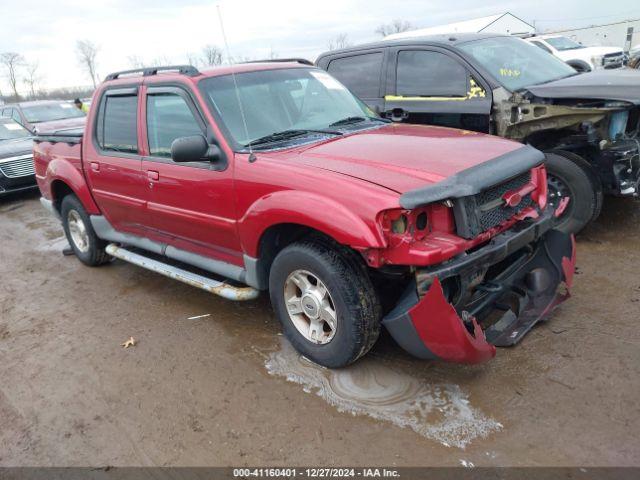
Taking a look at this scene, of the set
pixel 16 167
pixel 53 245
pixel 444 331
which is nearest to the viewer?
pixel 444 331

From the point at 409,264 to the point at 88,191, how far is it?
3.74 metres

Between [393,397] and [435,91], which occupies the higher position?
[435,91]

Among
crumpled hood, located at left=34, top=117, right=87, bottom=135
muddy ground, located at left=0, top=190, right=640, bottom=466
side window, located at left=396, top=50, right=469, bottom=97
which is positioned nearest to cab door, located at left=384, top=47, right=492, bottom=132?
side window, located at left=396, top=50, right=469, bottom=97

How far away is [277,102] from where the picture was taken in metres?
3.97

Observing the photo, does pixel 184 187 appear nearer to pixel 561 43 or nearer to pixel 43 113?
pixel 43 113

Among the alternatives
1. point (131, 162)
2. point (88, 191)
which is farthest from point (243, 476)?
point (88, 191)

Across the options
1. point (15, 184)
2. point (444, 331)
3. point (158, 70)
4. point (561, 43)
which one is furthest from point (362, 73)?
point (561, 43)

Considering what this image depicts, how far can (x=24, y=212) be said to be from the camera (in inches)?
353

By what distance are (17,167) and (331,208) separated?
886cm

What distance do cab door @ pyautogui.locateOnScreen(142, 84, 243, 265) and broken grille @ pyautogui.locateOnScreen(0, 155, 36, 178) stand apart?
Result: 6684mm

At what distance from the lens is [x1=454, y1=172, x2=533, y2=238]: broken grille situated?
9.41 ft

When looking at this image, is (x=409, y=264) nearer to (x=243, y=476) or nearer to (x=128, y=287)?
(x=243, y=476)

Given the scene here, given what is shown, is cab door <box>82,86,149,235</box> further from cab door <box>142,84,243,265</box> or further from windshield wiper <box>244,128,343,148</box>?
windshield wiper <box>244,128,343,148</box>

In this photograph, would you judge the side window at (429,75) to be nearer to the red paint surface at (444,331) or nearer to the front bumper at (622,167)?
the front bumper at (622,167)
